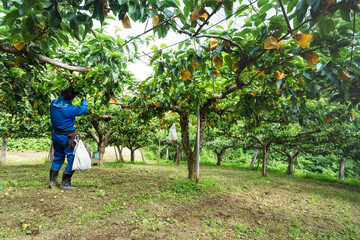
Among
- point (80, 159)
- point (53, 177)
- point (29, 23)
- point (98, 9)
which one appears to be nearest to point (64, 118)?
point (80, 159)

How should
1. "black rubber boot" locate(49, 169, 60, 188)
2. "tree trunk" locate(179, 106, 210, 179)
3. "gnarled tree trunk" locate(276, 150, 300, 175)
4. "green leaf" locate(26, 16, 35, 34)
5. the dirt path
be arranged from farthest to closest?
the dirt path → "gnarled tree trunk" locate(276, 150, 300, 175) → "tree trunk" locate(179, 106, 210, 179) → "black rubber boot" locate(49, 169, 60, 188) → "green leaf" locate(26, 16, 35, 34)

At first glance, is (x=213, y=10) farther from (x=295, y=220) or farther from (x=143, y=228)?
(x=295, y=220)

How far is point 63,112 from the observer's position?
10.8ft

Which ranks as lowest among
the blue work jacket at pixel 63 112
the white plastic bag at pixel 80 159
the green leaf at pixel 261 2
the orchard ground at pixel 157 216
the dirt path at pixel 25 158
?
the dirt path at pixel 25 158

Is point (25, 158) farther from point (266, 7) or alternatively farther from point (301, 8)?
point (301, 8)

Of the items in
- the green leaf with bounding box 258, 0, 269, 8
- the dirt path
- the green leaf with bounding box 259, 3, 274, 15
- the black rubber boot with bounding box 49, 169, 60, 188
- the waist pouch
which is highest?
the green leaf with bounding box 258, 0, 269, 8

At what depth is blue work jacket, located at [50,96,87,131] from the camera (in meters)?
3.29

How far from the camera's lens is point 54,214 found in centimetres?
264

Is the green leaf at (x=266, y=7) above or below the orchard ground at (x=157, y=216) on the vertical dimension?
above

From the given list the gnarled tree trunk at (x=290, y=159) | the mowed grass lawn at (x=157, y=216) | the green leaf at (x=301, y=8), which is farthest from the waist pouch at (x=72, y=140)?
the gnarled tree trunk at (x=290, y=159)

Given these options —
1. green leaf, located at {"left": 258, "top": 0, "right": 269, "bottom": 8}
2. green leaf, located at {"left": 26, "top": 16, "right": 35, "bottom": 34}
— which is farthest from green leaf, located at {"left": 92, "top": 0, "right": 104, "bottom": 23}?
green leaf, located at {"left": 258, "top": 0, "right": 269, "bottom": 8}

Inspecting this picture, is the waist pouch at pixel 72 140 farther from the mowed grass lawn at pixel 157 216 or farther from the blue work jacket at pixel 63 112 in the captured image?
the mowed grass lawn at pixel 157 216

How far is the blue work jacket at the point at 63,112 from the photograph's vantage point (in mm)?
3289

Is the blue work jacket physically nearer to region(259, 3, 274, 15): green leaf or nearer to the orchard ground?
the orchard ground
